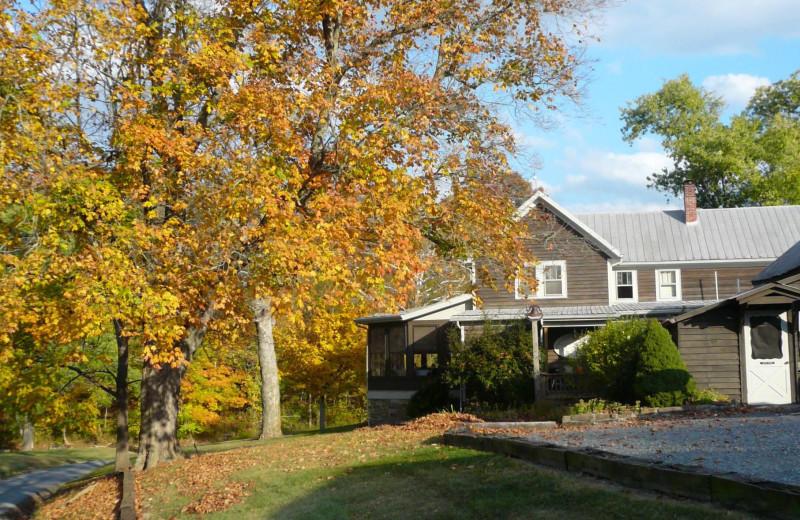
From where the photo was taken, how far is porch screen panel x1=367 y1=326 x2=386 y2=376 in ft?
110

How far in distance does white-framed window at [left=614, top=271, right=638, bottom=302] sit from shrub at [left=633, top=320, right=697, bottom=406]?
12122mm

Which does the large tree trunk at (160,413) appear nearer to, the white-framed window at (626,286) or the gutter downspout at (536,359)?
the gutter downspout at (536,359)

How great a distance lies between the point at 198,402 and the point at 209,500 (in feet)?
71.5

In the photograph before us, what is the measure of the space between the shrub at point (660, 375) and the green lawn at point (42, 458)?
2162 cm

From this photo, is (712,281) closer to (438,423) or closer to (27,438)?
(438,423)

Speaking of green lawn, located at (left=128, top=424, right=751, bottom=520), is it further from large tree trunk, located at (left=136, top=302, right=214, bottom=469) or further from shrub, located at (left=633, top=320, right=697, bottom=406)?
shrub, located at (left=633, top=320, right=697, bottom=406)

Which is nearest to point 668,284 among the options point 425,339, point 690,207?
point 690,207

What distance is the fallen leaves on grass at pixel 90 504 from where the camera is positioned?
15.5 m

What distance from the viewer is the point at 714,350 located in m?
25.3

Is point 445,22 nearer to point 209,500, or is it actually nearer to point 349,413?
point 209,500

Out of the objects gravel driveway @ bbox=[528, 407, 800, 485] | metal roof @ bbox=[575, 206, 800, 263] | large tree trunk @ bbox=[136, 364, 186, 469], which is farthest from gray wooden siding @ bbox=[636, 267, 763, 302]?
large tree trunk @ bbox=[136, 364, 186, 469]

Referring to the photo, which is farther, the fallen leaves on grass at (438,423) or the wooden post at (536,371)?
the wooden post at (536,371)

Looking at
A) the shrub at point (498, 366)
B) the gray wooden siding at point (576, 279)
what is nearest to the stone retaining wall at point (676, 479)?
the shrub at point (498, 366)

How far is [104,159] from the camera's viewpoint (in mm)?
16625
